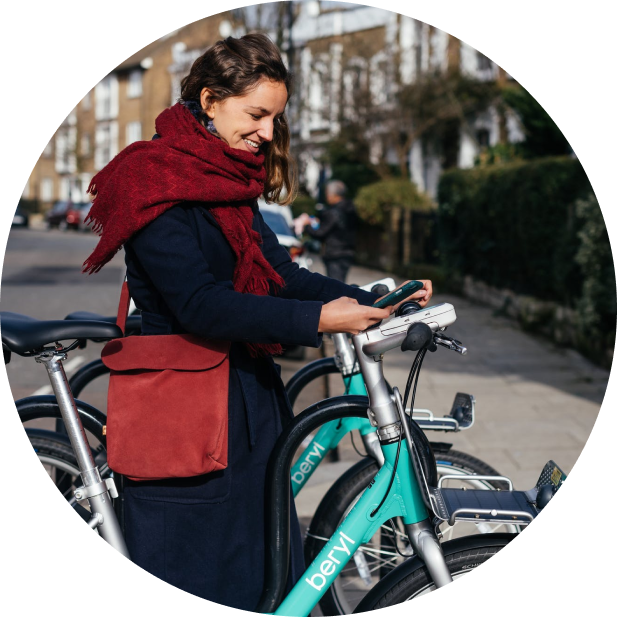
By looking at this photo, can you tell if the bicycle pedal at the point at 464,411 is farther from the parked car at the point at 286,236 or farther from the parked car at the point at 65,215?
the parked car at the point at 65,215

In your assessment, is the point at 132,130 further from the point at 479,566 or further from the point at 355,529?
the point at 479,566

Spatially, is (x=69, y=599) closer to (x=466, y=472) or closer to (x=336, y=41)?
(x=466, y=472)

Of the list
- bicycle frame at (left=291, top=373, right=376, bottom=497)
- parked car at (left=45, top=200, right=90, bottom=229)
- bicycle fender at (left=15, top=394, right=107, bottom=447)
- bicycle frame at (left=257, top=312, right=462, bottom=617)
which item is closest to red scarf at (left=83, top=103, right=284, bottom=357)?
bicycle frame at (left=257, top=312, right=462, bottom=617)

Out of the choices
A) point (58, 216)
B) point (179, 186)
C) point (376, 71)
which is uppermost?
point (376, 71)

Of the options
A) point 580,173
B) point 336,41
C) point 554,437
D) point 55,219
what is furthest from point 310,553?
point 55,219

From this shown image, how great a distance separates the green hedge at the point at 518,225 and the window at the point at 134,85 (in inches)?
1410

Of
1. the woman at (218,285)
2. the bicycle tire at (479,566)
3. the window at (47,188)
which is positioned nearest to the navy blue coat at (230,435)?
the woman at (218,285)

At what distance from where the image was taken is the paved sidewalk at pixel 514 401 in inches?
190

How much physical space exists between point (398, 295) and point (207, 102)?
671 mm

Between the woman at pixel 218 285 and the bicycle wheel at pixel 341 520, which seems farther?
the bicycle wheel at pixel 341 520

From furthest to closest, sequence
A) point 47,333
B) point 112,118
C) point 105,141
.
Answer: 1. point 105,141
2. point 112,118
3. point 47,333

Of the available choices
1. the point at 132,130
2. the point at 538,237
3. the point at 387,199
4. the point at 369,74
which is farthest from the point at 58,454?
the point at 132,130

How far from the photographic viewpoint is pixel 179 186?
1979 mm

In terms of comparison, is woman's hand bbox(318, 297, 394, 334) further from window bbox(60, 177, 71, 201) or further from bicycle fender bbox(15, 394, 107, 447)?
window bbox(60, 177, 71, 201)
